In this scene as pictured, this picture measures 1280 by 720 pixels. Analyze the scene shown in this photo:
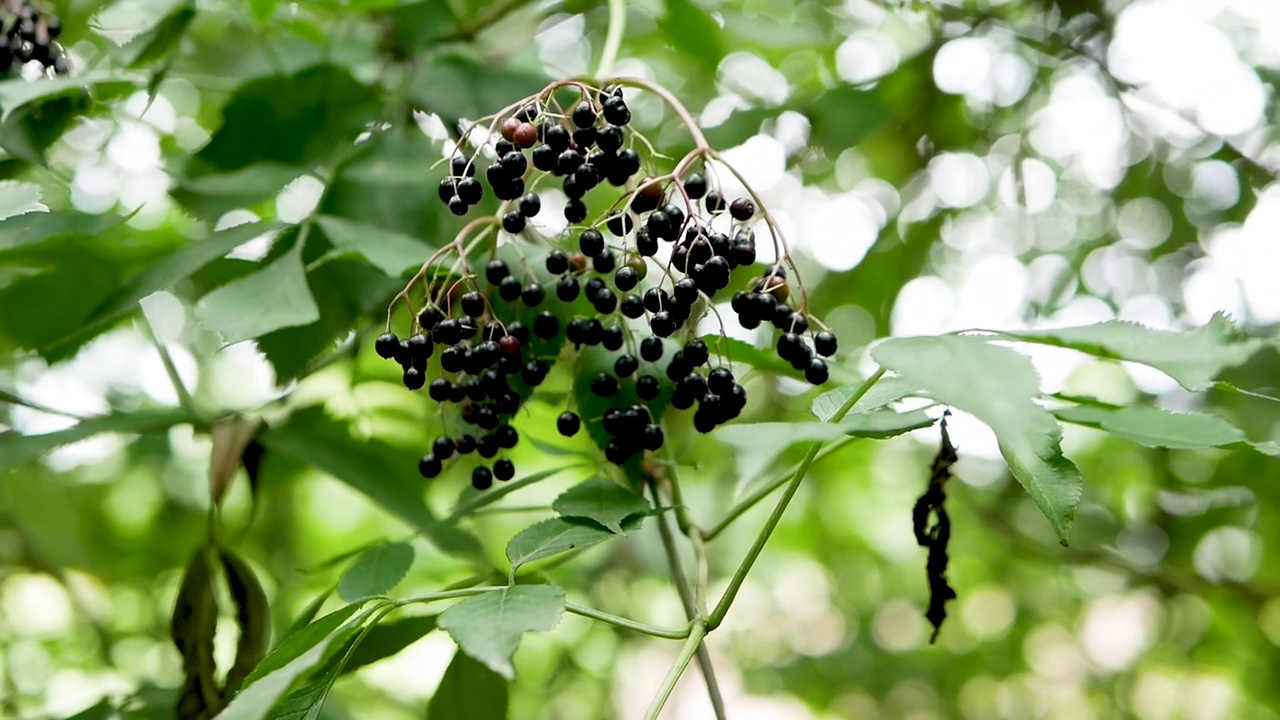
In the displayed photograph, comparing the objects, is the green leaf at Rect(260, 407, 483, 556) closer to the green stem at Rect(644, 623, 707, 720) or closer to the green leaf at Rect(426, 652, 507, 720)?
the green leaf at Rect(426, 652, 507, 720)

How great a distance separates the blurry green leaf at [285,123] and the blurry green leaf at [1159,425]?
34.0 inches

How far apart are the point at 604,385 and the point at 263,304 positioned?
1.00ft

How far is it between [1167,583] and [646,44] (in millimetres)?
1515

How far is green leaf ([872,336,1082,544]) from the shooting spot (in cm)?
52

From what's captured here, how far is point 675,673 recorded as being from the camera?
69cm

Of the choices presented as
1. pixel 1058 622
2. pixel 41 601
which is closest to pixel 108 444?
pixel 41 601

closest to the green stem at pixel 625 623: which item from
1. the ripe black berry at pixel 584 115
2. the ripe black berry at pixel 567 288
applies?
the ripe black berry at pixel 567 288

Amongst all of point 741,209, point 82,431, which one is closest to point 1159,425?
point 741,209

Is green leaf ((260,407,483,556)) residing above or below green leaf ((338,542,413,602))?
below

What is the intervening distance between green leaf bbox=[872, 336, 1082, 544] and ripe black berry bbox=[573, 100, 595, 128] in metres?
0.30

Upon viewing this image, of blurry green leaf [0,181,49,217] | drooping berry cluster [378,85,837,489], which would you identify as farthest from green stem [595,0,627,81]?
blurry green leaf [0,181,49,217]

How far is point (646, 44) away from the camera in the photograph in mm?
1940

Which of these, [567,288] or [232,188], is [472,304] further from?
[232,188]

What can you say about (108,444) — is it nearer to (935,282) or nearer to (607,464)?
(607,464)
